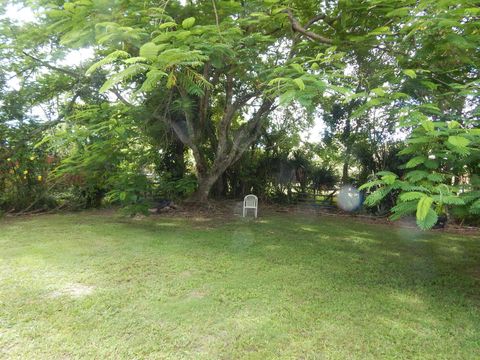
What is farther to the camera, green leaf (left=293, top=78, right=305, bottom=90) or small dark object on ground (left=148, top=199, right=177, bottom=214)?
small dark object on ground (left=148, top=199, right=177, bottom=214)

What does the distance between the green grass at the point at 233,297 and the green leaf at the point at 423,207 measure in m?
1.07

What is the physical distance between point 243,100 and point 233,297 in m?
5.98

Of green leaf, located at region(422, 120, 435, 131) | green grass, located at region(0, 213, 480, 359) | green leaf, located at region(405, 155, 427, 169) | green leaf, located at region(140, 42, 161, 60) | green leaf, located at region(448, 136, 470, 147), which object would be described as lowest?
green grass, located at region(0, 213, 480, 359)

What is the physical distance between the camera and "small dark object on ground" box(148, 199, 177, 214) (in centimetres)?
869

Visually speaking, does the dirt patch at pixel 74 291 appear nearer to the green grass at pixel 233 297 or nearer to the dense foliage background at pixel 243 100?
the green grass at pixel 233 297

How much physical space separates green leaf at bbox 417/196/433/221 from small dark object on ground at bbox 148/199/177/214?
23.8 feet

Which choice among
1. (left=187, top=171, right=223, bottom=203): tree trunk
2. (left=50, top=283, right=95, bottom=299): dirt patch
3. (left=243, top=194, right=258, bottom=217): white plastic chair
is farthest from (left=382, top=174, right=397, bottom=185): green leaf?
(left=187, top=171, right=223, bottom=203): tree trunk

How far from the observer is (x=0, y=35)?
20.6 ft

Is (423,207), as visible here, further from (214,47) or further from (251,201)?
(251,201)

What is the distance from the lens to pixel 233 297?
3283 millimetres

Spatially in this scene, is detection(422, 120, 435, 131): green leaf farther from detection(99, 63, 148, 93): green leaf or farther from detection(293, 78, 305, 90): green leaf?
detection(99, 63, 148, 93): green leaf

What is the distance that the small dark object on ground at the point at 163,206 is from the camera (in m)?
8.69

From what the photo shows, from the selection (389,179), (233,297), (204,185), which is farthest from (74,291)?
(204,185)

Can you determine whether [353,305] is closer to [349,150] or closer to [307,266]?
[307,266]
